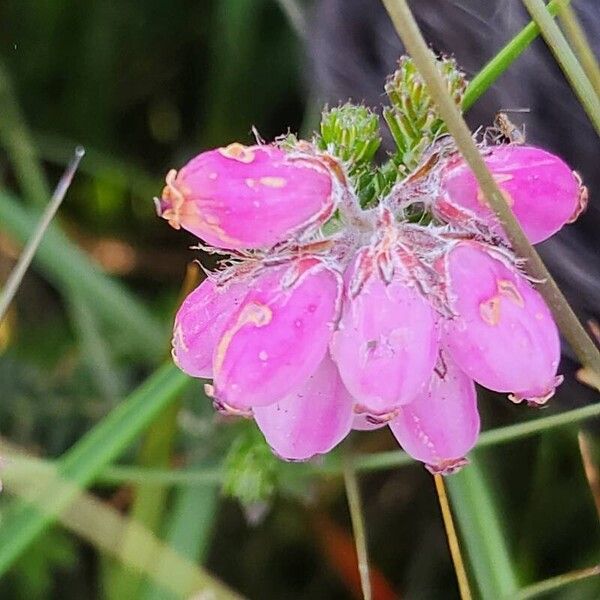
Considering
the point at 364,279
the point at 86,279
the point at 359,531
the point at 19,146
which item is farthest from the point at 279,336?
the point at 19,146

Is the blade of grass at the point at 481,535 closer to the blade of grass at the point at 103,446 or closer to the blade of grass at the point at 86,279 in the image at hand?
the blade of grass at the point at 103,446

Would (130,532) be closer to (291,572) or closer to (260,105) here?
(291,572)

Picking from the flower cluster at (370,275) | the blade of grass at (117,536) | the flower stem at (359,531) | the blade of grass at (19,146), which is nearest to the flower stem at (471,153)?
the flower cluster at (370,275)

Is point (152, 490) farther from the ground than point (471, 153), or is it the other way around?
point (471, 153)

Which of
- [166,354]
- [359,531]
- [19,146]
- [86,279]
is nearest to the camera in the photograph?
[359,531]

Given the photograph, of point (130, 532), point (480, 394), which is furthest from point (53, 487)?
point (480, 394)

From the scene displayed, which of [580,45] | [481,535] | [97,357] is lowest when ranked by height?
[481,535]

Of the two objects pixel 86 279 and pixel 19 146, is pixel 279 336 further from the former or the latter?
pixel 19 146
